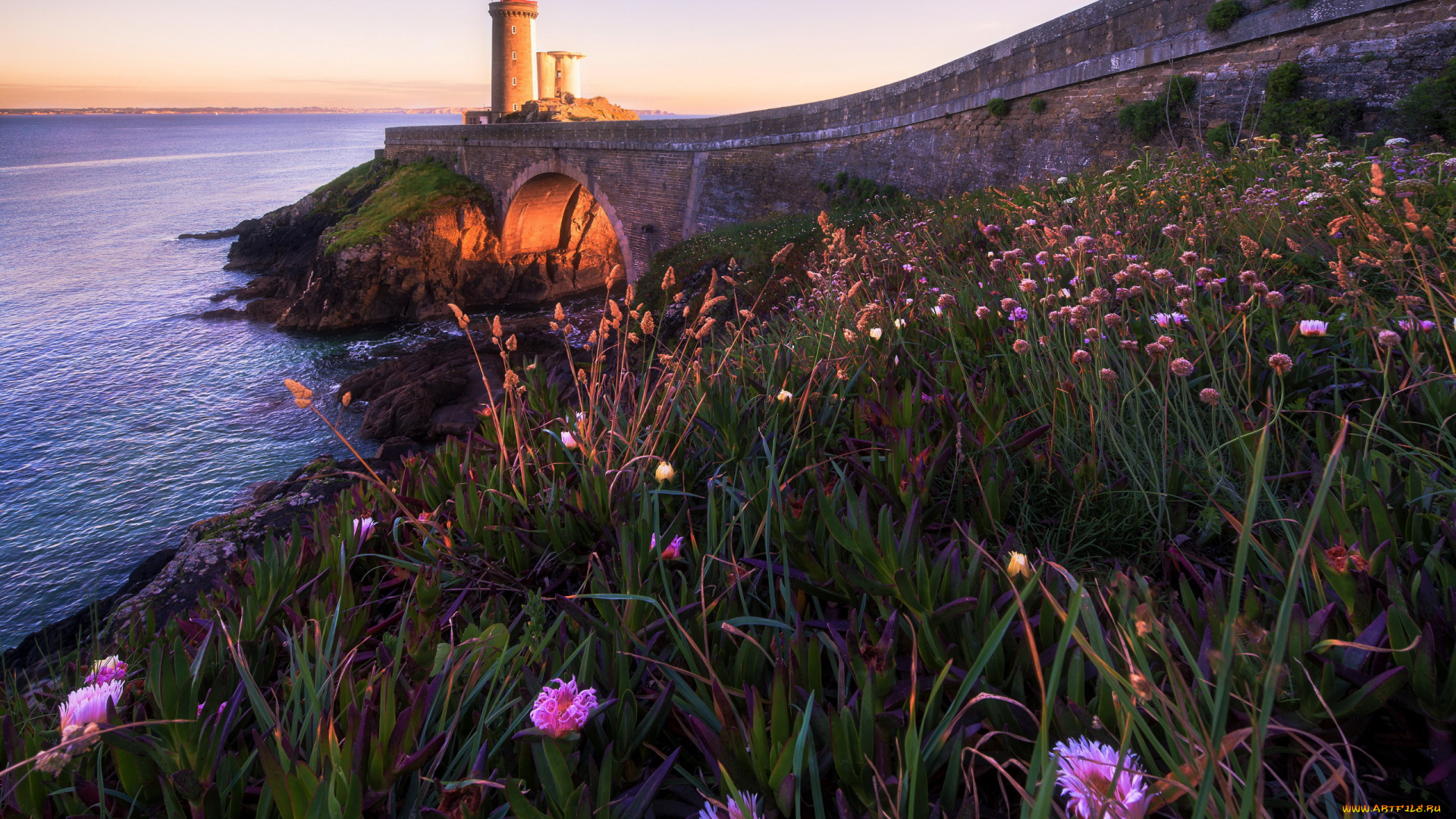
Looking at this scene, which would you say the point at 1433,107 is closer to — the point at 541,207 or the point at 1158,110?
the point at 1158,110

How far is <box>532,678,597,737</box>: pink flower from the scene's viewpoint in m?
1.01

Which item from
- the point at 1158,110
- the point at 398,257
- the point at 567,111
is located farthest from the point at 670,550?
the point at 567,111

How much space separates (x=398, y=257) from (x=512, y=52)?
51.5 feet

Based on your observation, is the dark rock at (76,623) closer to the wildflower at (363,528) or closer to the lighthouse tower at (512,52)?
the wildflower at (363,528)

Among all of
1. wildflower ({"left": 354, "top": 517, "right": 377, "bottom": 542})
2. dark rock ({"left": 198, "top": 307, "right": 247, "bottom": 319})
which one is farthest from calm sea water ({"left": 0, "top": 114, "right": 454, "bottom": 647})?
wildflower ({"left": 354, "top": 517, "right": 377, "bottom": 542})

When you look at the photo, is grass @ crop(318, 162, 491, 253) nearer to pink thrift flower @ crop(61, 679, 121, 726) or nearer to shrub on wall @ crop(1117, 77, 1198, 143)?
shrub on wall @ crop(1117, 77, 1198, 143)

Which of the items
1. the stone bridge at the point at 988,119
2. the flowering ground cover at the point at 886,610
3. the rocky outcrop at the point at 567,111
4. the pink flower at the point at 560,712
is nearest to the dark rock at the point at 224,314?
the stone bridge at the point at 988,119

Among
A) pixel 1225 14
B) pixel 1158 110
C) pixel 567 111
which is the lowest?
pixel 1158 110

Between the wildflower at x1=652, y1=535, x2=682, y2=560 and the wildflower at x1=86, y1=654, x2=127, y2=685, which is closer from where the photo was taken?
the wildflower at x1=86, y1=654, x2=127, y2=685

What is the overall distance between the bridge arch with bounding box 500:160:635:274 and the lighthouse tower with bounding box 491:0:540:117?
34.9ft

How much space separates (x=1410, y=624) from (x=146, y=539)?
1263cm

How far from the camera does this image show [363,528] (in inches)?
80.9

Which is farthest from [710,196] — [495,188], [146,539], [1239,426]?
[1239,426]

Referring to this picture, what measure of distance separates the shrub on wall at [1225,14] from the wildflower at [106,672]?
10115 millimetres
